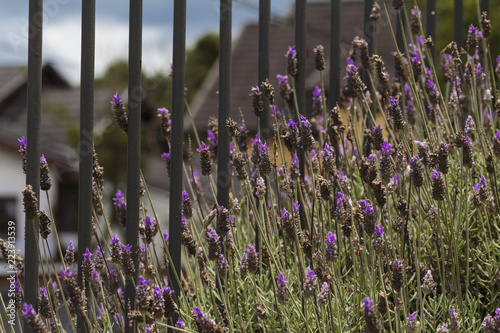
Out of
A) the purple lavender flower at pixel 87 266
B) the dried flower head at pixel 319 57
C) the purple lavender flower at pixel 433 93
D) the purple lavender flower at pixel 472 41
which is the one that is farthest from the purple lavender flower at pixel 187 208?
the purple lavender flower at pixel 472 41

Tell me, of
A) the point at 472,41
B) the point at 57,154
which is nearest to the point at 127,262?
the point at 472,41

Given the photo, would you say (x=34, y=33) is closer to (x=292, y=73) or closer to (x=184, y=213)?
(x=184, y=213)

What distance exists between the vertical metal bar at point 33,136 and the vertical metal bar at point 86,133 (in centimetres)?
13

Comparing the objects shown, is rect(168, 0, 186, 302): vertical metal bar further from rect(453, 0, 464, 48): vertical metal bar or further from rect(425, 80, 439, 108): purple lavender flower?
rect(453, 0, 464, 48): vertical metal bar

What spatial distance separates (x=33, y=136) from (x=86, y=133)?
16 cm

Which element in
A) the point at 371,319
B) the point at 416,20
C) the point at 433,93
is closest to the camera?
the point at 371,319

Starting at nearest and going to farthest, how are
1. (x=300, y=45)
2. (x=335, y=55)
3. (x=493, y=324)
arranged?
(x=493, y=324)
(x=300, y=45)
(x=335, y=55)

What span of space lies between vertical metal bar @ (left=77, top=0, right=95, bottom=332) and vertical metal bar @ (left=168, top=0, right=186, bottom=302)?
0.91 feet

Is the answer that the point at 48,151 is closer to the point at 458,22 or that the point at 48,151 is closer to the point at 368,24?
the point at 458,22

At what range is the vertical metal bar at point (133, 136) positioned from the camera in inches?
85.7

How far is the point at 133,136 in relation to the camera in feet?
7.30

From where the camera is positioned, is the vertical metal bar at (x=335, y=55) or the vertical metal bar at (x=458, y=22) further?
the vertical metal bar at (x=458, y=22)

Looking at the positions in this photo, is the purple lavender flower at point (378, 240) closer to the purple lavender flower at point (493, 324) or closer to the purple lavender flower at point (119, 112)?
the purple lavender flower at point (493, 324)

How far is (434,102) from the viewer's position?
259 centimetres
